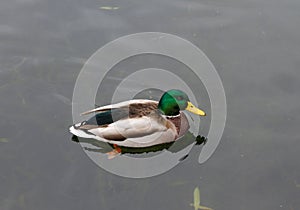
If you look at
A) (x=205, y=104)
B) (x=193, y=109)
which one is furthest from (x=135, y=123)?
(x=205, y=104)

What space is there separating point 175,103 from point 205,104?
0.78 meters

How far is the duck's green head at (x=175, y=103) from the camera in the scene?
22.5ft

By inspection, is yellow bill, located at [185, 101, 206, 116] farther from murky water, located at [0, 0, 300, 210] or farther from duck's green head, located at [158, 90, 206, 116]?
murky water, located at [0, 0, 300, 210]

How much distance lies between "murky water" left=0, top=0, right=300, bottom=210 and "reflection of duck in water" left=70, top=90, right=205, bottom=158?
377 millimetres

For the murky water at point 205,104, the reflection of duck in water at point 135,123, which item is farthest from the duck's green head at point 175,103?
the murky water at point 205,104

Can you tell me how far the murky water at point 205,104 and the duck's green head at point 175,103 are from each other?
1.90 ft

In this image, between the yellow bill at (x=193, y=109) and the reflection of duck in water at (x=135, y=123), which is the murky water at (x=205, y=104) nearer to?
the reflection of duck in water at (x=135, y=123)

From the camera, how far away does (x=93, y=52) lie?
8312mm

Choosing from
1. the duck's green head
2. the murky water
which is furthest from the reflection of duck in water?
the murky water

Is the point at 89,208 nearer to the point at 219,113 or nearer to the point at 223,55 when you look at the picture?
the point at 219,113

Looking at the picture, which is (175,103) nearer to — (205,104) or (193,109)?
(193,109)

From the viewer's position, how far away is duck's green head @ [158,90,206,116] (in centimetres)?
684

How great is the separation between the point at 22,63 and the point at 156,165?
303cm

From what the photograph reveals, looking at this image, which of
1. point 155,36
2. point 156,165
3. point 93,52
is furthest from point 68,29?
point 156,165
